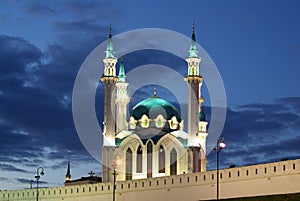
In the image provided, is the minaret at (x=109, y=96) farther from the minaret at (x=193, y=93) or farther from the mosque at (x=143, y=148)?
the minaret at (x=193, y=93)

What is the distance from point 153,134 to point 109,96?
8.75 meters

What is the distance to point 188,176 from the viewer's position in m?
82.9

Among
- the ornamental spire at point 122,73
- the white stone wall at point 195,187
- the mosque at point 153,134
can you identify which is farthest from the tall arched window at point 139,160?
the ornamental spire at point 122,73

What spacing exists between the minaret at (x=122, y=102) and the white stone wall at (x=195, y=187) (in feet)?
55.8

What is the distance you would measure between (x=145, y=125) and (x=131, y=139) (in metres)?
3.33

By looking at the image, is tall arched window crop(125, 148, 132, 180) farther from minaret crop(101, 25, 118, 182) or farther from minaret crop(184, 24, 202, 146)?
minaret crop(184, 24, 202, 146)

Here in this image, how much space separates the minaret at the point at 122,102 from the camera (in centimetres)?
11462

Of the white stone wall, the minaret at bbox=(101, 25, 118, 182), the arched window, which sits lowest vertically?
the white stone wall

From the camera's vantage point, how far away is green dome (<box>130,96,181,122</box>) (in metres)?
111

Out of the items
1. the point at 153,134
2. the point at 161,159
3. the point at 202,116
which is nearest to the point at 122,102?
the point at 153,134

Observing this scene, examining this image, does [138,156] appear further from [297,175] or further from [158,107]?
[297,175]

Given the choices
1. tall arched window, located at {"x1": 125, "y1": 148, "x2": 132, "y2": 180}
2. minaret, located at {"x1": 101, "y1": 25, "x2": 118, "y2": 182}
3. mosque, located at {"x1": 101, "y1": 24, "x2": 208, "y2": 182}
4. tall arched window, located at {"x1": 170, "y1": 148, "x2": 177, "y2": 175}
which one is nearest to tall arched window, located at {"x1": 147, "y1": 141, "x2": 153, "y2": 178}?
mosque, located at {"x1": 101, "y1": 24, "x2": 208, "y2": 182}

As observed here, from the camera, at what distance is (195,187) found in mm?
80750

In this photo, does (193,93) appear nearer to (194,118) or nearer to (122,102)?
(194,118)
